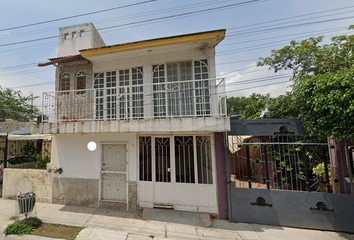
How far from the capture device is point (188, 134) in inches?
208

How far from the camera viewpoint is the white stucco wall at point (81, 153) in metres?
5.61

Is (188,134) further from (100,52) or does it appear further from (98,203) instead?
(100,52)

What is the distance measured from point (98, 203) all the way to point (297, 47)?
35.2 feet

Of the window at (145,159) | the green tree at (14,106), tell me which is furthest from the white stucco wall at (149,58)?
the green tree at (14,106)

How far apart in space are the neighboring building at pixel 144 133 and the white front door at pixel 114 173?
0.03 meters

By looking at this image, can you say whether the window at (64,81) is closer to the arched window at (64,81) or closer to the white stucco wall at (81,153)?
the arched window at (64,81)

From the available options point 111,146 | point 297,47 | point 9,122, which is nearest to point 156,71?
point 111,146

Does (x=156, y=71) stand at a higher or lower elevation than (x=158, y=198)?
higher

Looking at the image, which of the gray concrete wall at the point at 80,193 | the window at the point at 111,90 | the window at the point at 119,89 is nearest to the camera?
the gray concrete wall at the point at 80,193

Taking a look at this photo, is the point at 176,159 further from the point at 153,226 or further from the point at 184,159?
the point at 153,226

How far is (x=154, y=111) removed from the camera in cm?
586

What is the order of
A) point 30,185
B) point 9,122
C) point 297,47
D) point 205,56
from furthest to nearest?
point 9,122, point 297,47, point 30,185, point 205,56

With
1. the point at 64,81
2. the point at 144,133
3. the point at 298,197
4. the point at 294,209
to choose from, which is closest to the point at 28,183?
the point at 64,81

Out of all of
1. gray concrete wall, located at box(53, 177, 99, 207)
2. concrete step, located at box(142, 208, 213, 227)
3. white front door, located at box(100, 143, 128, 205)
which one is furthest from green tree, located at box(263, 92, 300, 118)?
gray concrete wall, located at box(53, 177, 99, 207)
